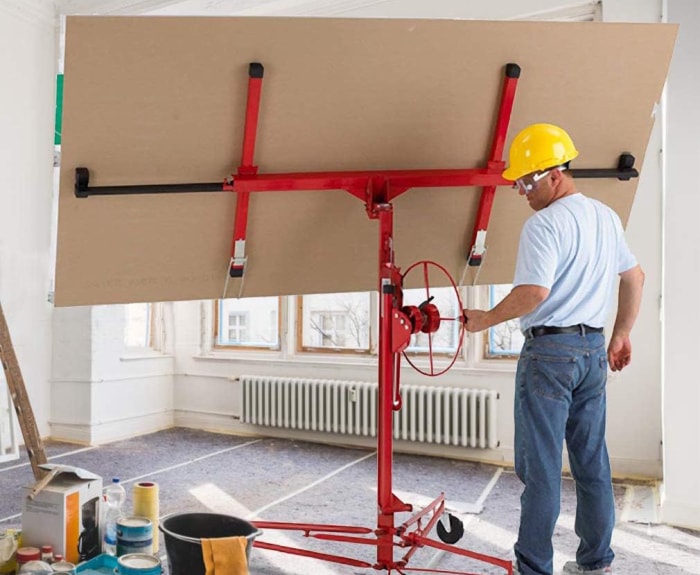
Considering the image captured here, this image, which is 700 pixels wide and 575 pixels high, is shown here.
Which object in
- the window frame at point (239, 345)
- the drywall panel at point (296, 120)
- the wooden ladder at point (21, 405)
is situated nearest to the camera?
the drywall panel at point (296, 120)

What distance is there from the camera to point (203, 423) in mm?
5715

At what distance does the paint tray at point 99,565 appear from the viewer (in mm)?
2340

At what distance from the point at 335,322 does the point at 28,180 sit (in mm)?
2561

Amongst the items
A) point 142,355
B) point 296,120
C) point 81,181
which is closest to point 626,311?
point 296,120

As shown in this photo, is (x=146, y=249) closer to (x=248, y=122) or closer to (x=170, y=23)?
(x=248, y=122)

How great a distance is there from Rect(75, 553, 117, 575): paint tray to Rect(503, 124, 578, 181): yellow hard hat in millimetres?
1977

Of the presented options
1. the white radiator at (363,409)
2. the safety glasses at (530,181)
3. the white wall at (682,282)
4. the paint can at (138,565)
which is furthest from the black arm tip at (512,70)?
the white radiator at (363,409)

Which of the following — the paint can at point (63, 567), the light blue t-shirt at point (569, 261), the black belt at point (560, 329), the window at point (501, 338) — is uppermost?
the light blue t-shirt at point (569, 261)

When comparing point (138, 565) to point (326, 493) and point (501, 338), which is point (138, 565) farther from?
point (501, 338)

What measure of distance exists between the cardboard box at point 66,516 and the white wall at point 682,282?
2524mm

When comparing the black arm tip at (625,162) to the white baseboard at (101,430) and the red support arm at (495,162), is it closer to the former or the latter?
the red support arm at (495,162)

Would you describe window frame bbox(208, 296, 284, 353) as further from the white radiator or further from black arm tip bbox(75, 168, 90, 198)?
black arm tip bbox(75, 168, 90, 198)

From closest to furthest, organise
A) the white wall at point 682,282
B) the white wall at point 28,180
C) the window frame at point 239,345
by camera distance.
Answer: the white wall at point 682,282 → the white wall at point 28,180 → the window frame at point 239,345

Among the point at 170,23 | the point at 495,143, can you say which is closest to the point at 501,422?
the point at 495,143
